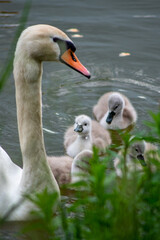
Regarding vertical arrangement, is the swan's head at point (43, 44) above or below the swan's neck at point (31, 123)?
above

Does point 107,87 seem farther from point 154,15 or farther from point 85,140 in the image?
point 154,15

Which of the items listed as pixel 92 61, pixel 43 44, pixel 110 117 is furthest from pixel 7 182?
pixel 92 61

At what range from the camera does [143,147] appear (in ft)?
19.9

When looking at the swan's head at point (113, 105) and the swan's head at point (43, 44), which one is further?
the swan's head at point (113, 105)

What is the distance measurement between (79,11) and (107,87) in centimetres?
290

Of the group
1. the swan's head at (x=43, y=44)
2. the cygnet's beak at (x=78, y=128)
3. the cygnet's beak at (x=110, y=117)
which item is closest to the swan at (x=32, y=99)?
the swan's head at (x=43, y=44)

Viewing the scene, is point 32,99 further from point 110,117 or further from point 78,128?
point 110,117

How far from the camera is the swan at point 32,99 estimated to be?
14.9 feet

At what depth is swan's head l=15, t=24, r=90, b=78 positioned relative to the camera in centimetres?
451

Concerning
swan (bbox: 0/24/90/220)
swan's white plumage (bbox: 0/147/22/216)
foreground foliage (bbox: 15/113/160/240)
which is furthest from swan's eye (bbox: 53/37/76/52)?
foreground foliage (bbox: 15/113/160/240)

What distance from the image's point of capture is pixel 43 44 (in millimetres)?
4543

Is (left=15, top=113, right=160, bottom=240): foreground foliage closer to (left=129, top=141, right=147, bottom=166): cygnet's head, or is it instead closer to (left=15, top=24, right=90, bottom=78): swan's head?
(left=15, top=24, right=90, bottom=78): swan's head

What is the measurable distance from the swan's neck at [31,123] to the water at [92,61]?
1584mm

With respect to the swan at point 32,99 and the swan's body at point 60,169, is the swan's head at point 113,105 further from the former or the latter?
the swan at point 32,99
